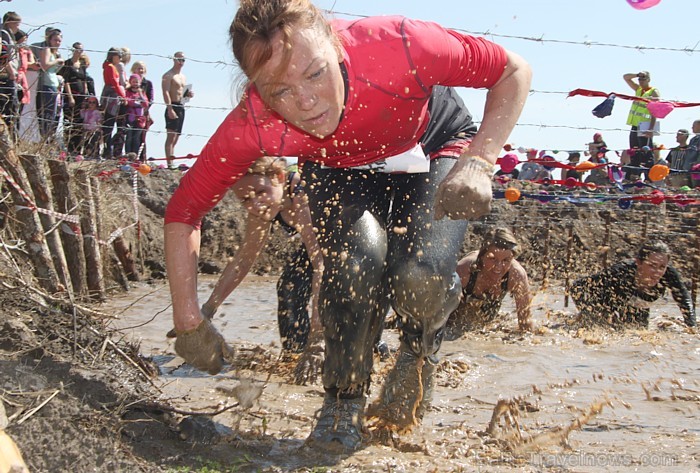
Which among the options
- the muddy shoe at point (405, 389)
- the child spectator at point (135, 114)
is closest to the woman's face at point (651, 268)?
the muddy shoe at point (405, 389)

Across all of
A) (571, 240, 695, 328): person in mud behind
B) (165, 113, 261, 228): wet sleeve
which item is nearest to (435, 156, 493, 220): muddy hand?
(165, 113, 261, 228): wet sleeve

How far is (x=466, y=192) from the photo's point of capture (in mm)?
2711

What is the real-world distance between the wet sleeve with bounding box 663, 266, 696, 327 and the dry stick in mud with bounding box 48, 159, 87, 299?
519 cm

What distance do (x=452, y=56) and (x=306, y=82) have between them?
0.57 meters

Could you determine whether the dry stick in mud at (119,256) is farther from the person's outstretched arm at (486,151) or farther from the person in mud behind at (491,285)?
the person's outstretched arm at (486,151)

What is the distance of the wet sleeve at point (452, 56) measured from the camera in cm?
281

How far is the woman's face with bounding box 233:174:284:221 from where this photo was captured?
15.1 feet

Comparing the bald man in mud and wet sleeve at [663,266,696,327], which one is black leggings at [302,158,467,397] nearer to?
wet sleeve at [663,266,696,327]

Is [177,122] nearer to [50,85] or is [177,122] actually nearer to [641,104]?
[50,85]

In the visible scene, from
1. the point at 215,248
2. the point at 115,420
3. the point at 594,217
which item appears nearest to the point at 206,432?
the point at 115,420

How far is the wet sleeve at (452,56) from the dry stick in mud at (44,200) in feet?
12.8

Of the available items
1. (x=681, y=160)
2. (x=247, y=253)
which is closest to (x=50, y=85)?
(x=247, y=253)

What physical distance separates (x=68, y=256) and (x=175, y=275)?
430 cm

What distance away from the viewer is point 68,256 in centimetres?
690
